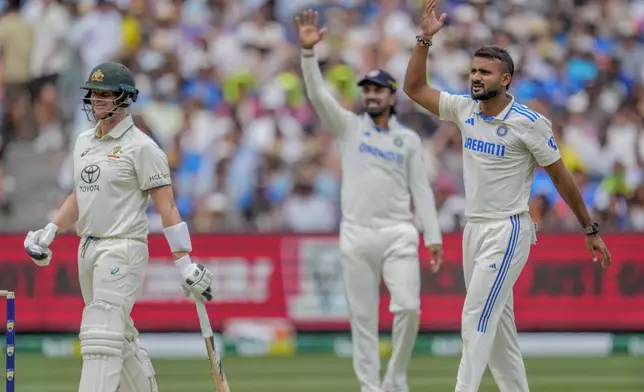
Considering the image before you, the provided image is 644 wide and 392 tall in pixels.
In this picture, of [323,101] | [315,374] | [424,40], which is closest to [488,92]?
[424,40]

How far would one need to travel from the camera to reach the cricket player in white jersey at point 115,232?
8.20m

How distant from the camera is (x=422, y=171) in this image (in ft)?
35.3

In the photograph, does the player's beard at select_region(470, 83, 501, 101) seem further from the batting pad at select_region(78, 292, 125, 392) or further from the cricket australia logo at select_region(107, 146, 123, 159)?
the batting pad at select_region(78, 292, 125, 392)

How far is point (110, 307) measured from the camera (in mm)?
8219

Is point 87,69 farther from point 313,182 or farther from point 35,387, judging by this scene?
point 35,387

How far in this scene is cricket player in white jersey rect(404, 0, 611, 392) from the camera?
846 centimetres

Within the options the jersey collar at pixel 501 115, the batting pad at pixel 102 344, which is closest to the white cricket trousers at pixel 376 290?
the jersey collar at pixel 501 115

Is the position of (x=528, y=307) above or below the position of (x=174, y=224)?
below

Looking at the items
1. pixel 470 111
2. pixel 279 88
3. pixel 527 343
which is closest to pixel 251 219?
pixel 279 88

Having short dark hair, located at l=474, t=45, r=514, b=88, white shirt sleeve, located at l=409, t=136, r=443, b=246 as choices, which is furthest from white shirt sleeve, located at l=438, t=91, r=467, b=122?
white shirt sleeve, located at l=409, t=136, r=443, b=246

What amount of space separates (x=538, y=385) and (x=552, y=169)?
379 centimetres

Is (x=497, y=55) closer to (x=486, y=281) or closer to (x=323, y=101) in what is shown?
(x=486, y=281)

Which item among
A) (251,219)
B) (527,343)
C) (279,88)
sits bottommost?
(527,343)

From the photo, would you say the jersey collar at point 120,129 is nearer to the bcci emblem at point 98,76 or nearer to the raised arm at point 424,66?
the bcci emblem at point 98,76
